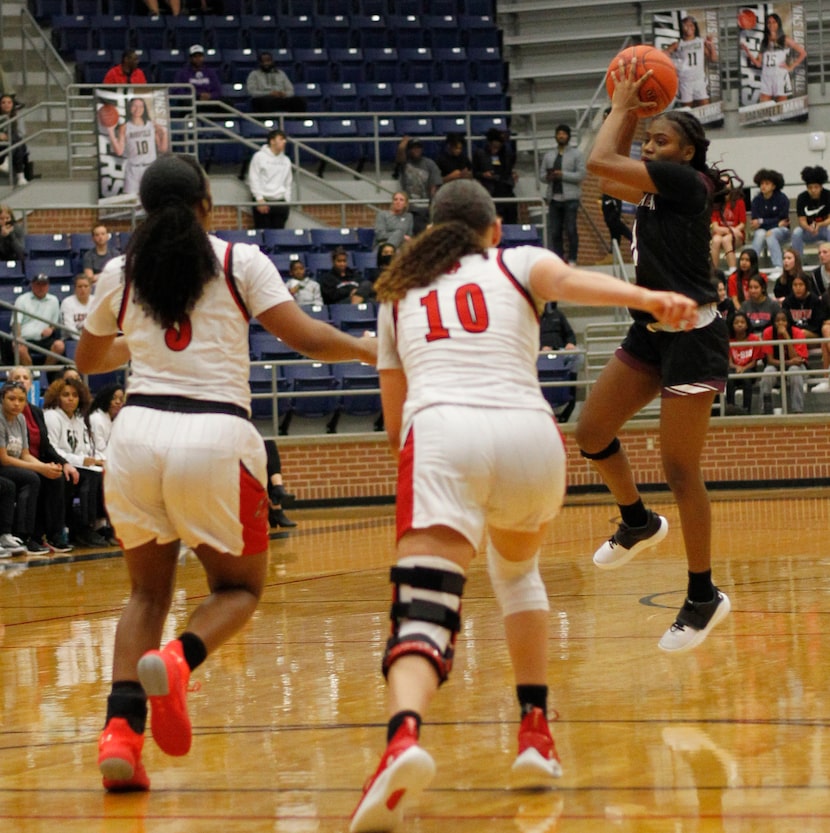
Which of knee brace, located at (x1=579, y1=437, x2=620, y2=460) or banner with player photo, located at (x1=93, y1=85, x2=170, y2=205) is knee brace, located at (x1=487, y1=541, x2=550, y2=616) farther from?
banner with player photo, located at (x1=93, y1=85, x2=170, y2=205)

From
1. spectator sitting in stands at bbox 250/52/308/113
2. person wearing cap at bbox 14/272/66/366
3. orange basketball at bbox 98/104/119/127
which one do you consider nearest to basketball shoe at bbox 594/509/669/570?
person wearing cap at bbox 14/272/66/366

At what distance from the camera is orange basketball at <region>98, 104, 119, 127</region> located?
15375 millimetres

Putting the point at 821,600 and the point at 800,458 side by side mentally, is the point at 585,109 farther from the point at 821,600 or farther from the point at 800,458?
the point at 821,600

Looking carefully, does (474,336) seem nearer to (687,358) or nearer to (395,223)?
(687,358)

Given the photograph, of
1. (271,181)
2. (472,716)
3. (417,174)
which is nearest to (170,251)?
(472,716)

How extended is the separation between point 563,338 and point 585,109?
188 inches

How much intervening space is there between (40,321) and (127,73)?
4.71 m

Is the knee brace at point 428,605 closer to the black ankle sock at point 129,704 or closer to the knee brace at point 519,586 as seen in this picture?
the knee brace at point 519,586

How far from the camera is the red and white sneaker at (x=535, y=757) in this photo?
11.4 feet

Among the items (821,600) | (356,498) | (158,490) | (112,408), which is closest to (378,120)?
(356,498)

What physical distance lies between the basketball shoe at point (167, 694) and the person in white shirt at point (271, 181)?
43.4ft

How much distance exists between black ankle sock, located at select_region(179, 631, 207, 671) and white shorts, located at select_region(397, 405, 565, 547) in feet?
2.33

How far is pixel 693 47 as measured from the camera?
61.7 ft

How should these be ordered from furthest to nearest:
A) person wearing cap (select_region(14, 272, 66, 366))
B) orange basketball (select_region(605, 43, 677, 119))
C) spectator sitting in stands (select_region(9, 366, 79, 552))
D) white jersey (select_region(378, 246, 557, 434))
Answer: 1. person wearing cap (select_region(14, 272, 66, 366))
2. spectator sitting in stands (select_region(9, 366, 79, 552))
3. orange basketball (select_region(605, 43, 677, 119))
4. white jersey (select_region(378, 246, 557, 434))
